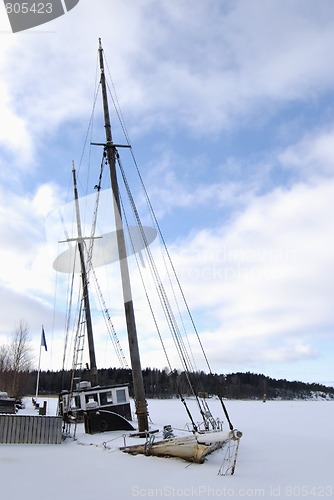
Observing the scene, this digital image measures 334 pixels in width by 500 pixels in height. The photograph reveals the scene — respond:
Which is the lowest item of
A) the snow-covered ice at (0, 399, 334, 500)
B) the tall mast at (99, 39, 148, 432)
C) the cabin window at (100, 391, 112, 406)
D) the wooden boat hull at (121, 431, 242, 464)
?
the snow-covered ice at (0, 399, 334, 500)

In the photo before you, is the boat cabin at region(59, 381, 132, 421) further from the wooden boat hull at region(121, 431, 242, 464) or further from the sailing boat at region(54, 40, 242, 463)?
the wooden boat hull at region(121, 431, 242, 464)

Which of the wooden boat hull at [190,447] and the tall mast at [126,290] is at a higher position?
the tall mast at [126,290]

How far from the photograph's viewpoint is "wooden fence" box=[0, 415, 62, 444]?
56.6ft

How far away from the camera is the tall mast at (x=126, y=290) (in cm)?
1625

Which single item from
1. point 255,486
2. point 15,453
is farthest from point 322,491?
point 15,453

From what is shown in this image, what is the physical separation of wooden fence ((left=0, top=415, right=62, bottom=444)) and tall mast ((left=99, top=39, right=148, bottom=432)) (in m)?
3.80

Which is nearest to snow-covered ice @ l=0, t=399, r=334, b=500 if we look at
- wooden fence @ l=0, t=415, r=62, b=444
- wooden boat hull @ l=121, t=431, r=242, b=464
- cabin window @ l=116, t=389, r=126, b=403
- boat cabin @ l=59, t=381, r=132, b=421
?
wooden boat hull @ l=121, t=431, r=242, b=464

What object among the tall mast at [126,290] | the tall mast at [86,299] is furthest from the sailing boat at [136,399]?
the tall mast at [86,299]

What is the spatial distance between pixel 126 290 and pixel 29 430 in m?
6.67

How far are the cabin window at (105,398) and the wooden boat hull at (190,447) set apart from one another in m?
8.48

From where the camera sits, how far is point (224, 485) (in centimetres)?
983

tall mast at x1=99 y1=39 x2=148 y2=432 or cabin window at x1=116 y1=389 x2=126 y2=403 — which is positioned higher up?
tall mast at x1=99 y1=39 x2=148 y2=432

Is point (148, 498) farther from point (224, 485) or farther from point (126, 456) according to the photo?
point (126, 456)

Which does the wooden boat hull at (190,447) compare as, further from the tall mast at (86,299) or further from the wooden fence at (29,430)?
the tall mast at (86,299)
